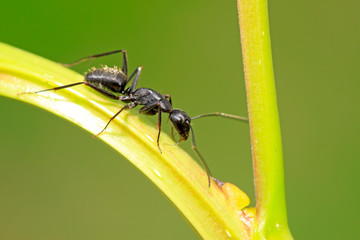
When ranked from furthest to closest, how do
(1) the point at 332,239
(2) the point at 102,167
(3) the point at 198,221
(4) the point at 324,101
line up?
(2) the point at 102,167 → (4) the point at 324,101 → (1) the point at 332,239 → (3) the point at 198,221

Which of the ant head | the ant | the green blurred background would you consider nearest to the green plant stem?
the ant

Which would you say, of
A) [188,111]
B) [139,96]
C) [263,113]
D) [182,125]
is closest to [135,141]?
[263,113]

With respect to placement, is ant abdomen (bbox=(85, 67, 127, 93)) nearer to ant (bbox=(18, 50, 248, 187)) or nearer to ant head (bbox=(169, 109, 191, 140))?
ant (bbox=(18, 50, 248, 187))

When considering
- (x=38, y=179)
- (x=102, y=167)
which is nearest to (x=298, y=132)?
(x=102, y=167)

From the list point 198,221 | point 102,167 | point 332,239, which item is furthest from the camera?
point 102,167

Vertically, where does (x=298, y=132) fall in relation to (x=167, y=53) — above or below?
below

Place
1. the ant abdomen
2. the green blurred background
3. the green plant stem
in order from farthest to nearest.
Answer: the green blurred background < the ant abdomen < the green plant stem

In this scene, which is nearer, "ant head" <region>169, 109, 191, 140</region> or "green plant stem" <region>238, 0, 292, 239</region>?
"green plant stem" <region>238, 0, 292, 239</region>

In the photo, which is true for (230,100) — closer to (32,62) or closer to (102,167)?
(102,167)
